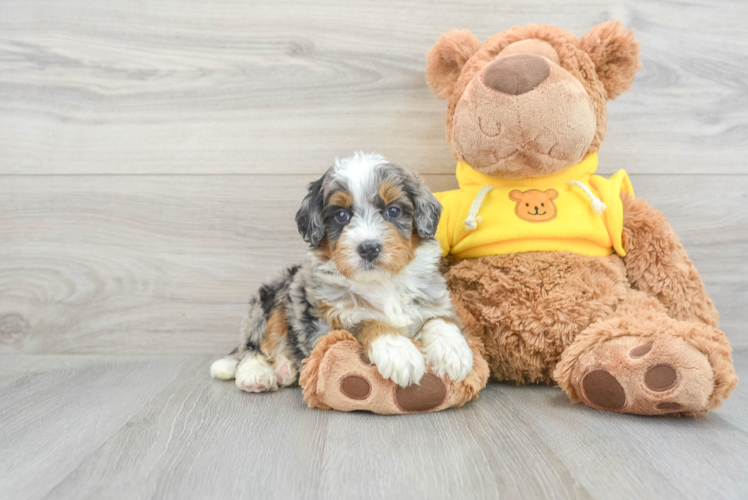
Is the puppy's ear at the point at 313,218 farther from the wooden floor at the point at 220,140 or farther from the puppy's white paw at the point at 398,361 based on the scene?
the wooden floor at the point at 220,140

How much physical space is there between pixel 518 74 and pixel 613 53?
44cm

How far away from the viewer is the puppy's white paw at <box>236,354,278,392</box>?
5.95 feet

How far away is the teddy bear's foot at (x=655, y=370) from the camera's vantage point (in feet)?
4.47

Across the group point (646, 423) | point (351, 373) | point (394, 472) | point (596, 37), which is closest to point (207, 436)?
point (351, 373)

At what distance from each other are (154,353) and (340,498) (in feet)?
5.47

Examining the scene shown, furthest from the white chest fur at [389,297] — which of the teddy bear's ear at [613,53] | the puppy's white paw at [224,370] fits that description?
the teddy bear's ear at [613,53]

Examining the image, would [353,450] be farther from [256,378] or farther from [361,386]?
[256,378]

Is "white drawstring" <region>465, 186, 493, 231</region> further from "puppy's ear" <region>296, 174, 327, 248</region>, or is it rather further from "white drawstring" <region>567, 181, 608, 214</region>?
"puppy's ear" <region>296, 174, 327, 248</region>

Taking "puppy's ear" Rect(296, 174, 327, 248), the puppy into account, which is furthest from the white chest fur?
"puppy's ear" Rect(296, 174, 327, 248)

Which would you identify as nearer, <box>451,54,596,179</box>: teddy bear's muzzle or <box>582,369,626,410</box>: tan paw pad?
<box>582,369,626,410</box>: tan paw pad

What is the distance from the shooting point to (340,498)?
3.51ft

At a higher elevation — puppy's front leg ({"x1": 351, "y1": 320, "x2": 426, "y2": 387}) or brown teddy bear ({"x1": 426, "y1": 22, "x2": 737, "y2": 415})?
brown teddy bear ({"x1": 426, "y1": 22, "x2": 737, "y2": 415})

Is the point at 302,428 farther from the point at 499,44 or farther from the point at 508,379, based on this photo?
the point at 499,44

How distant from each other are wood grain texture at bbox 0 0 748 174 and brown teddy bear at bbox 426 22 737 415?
0.40m
